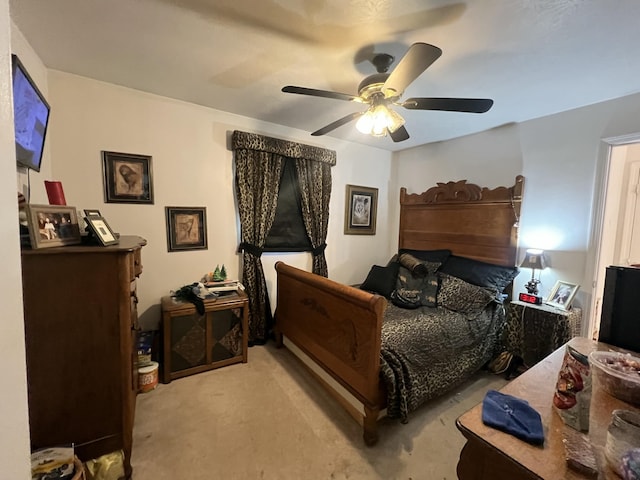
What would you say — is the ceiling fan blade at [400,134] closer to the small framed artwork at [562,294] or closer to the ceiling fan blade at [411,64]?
the ceiling fan blade at [411,64]

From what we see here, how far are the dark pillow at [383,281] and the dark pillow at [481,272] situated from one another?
→ 22.5 inches

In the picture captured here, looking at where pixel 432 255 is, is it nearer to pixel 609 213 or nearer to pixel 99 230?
pixel 609 213

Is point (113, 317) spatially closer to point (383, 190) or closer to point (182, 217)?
point (182, 217)

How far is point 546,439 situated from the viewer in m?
0.80

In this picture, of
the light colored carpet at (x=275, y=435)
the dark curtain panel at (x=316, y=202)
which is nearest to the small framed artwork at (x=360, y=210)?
the dark curtain panel at (x=316, y=202)

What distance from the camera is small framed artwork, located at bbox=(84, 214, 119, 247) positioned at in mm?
1416

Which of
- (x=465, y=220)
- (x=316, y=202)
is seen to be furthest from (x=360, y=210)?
(x=465, y=220)

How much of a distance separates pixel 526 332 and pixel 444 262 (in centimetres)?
108

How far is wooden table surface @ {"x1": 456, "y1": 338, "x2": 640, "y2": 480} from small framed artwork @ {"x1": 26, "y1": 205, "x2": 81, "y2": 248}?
183cm

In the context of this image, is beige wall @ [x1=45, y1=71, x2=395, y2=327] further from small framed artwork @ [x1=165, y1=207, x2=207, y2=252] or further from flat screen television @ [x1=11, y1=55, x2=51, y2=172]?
flat screen television @ [x1=11, y1=55, x2=51, y2=172]

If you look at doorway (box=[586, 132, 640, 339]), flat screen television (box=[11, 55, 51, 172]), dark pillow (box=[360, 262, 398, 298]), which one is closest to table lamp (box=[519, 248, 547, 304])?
doorway (box=[586, 132, 640, 339])

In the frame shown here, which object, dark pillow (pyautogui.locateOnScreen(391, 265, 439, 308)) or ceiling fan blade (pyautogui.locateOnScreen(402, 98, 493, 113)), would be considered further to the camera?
dark pillow (pyautogui.locateOnScreen(391, 265, 439, 308))

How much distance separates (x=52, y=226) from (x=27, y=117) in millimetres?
679

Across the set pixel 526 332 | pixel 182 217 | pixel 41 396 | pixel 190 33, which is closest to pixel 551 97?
pixel 526 332
